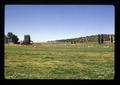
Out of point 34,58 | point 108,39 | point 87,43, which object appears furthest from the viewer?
point 87,43

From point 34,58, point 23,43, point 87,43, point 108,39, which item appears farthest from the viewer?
point 87,43

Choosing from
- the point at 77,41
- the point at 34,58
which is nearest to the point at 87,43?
the point at 77,41
